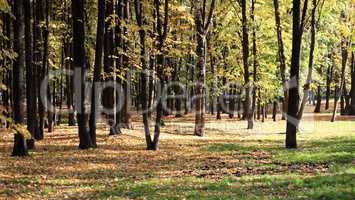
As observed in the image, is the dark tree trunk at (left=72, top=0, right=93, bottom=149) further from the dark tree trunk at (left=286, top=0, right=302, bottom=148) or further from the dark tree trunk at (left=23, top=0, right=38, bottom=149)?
the dark tree trunk at (left=286, top=0, right=302, bottom=148)

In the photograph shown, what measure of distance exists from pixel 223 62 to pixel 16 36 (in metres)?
29.8

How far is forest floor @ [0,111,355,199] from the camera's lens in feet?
39.7

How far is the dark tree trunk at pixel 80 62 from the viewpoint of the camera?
2028cm

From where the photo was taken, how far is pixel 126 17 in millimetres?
28734

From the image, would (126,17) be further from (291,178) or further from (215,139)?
(291,178)

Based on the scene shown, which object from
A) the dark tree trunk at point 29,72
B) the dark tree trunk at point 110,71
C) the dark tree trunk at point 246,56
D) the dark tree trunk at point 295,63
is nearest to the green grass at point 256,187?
the dark tree trunk at point 295,63

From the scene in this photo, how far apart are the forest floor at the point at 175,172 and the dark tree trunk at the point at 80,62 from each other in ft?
2.52

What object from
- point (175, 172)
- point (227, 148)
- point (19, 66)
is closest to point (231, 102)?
point (227, 148)

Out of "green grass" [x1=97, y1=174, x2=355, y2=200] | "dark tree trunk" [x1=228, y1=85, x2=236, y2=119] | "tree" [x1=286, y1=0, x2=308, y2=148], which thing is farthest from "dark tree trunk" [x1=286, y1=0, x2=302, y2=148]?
"dark tree trunk" [x1=228, y1=85, x2=236, y2=119]

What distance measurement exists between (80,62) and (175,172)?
7.27 meters

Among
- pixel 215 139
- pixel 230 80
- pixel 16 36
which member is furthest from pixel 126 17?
pixel 230 80

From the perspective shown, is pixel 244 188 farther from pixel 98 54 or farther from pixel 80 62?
pixel 98 54

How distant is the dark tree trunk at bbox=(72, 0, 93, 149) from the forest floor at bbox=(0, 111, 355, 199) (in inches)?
30.2

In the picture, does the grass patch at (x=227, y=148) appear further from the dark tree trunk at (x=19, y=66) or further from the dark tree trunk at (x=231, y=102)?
the dark tree trunk at (x=231, y=102)
